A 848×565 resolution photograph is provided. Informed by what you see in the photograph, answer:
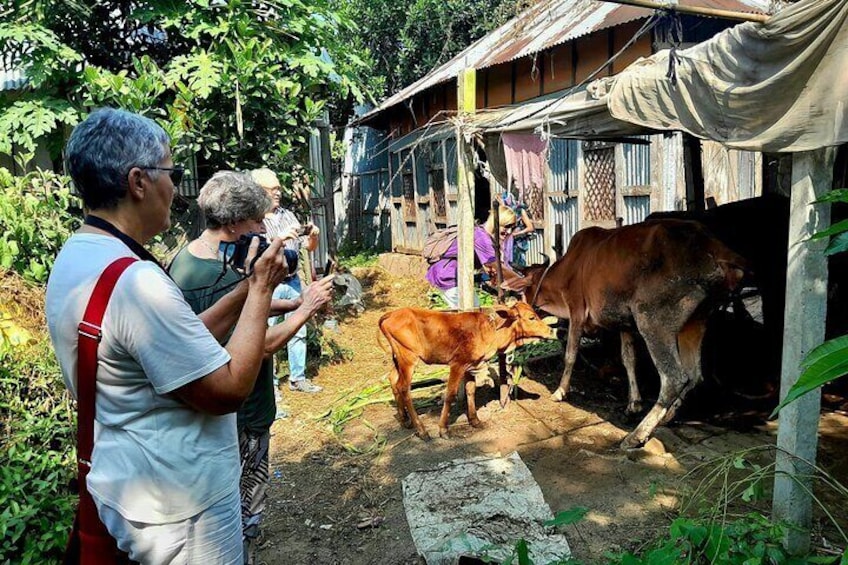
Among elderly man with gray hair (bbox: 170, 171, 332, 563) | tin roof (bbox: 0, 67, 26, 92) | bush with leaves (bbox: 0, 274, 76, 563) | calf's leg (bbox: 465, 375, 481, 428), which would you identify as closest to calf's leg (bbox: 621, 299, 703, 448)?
calf's leg (bbox: 465, 375, 481, 428)

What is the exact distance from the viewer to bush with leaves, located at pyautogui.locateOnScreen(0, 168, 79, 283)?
5.59 m

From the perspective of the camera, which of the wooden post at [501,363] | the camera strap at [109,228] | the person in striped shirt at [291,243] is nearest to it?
the camera strap at [109,228]

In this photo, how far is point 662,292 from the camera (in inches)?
188

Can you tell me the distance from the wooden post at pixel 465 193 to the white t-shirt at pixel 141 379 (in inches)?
162

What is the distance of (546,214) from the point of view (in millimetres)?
9945

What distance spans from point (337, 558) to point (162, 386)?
2.55m

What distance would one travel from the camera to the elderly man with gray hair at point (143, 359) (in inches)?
64.9

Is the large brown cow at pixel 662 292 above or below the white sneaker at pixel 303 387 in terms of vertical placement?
above

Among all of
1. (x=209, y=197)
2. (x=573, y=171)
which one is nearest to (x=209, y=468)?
(x=209, y=197)

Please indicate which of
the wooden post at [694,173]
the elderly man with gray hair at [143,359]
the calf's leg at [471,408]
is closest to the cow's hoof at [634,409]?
the calf's leg at [471,408]

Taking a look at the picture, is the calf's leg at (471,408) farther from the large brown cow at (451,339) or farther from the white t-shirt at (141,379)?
the white t-shirt at (141,379)

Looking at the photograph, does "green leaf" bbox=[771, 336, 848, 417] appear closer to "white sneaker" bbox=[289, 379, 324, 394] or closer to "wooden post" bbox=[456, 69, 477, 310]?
"wooden post" bbox=[456, 69, 477, 310]

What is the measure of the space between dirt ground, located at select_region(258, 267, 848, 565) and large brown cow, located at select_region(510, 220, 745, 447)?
0.39 meters

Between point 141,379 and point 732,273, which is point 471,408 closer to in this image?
point 732,273
